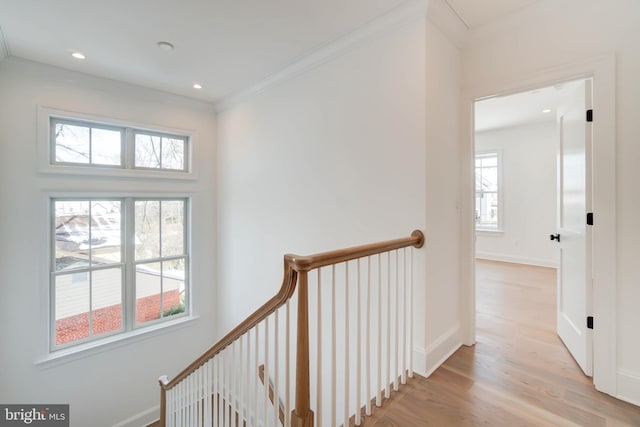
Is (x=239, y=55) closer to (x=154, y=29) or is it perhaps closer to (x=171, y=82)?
(x=154, y=29)

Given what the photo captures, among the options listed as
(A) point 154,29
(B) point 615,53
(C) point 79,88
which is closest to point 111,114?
(C) point 79,88

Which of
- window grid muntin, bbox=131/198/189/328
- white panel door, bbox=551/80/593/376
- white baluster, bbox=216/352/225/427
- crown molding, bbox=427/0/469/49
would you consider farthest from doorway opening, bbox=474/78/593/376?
window grid muntin, bbox=131/198/189/328

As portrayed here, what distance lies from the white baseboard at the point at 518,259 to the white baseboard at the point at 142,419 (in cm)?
636

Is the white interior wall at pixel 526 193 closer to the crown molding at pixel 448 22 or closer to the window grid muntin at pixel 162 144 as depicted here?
the crown molding at pixel 448 22

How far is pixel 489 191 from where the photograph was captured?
20.1 ft

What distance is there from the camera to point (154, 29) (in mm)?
2359

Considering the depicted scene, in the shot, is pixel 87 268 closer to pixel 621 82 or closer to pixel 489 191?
pixel 621 82

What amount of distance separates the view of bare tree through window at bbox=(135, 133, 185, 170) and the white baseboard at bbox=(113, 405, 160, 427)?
3.20 metres

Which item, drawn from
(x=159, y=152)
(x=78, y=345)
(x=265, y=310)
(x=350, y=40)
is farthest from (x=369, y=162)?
(x=78, y=345)

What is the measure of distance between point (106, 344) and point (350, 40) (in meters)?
4.33

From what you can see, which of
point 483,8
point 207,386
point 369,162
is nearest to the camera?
point 483,8

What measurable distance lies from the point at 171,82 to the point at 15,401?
382cm

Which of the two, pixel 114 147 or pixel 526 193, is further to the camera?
pixel 526 193

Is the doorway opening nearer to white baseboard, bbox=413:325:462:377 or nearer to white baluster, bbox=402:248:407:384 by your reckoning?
white baseboard, bbox=413:325:462:377
